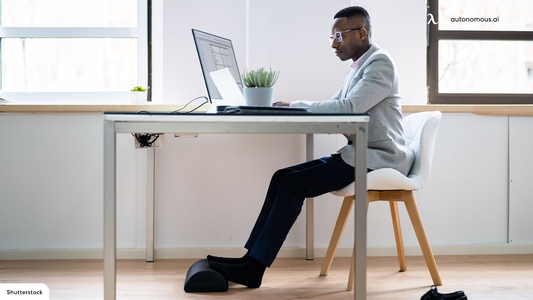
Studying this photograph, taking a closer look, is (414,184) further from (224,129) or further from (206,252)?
(206,252)

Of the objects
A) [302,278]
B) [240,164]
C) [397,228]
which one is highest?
[240,164]

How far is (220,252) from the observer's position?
280 centimetres

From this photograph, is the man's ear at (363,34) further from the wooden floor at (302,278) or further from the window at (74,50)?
the window at (74,50)

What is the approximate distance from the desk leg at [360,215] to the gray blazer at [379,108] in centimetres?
36

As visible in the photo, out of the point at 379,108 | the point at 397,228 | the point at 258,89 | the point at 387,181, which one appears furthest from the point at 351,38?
the point at 397,228

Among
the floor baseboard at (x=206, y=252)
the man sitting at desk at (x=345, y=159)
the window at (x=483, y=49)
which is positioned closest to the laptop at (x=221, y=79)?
the man sitting at desk at (x=345, y=159)

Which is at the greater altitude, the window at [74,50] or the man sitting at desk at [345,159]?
the window at [74,50]

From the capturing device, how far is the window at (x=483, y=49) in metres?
3.10

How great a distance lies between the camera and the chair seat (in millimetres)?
2068

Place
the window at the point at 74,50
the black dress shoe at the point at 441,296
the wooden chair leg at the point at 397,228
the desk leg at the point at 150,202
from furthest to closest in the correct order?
the window at the point at 74,50 → the desk leg at the point at 150,202 → the wooden chair leg at the point at 397,228 → the black dress shoe at the point at 441,296

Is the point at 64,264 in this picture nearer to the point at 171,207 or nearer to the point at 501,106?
the point at 171,207

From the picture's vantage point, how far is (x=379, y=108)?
2154 millimetres

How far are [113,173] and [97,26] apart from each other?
1.68m

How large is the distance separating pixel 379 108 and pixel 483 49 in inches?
52.3
